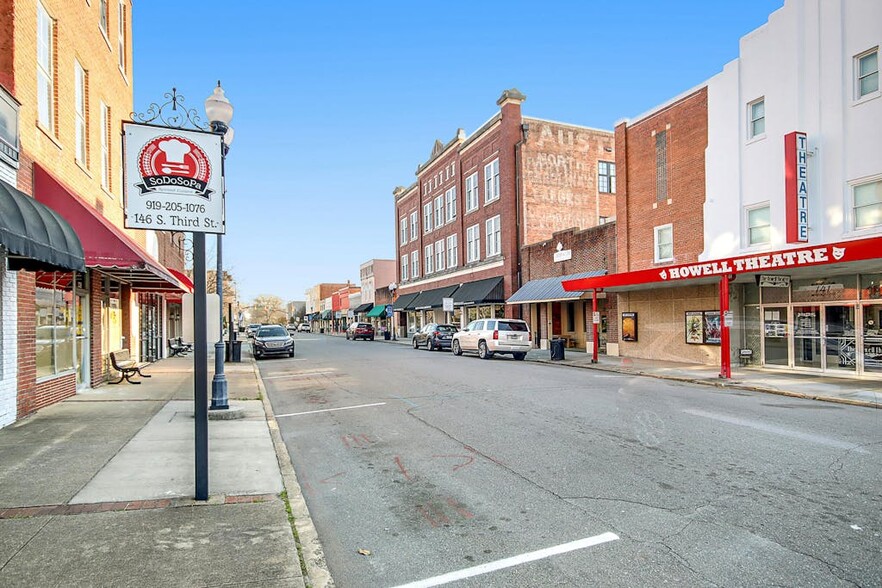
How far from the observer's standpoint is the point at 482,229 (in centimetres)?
3797

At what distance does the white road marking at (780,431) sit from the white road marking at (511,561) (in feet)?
16.0

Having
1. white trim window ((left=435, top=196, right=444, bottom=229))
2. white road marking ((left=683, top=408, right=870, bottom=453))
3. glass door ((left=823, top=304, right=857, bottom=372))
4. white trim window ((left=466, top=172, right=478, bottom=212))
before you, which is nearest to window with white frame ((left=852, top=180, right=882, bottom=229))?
glass door ((left=823, top=304, right=857, bottom=372))

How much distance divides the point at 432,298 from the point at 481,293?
368 inches

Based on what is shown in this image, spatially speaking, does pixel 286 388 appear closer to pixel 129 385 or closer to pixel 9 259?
→ pixel 129 385

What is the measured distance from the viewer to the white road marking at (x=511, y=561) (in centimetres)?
384

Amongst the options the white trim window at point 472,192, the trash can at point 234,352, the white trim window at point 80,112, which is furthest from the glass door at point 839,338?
the white trim window at point 472,192

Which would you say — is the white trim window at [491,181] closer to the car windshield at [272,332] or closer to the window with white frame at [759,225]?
the car windshield at [272,332]

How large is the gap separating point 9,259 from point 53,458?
2966mm

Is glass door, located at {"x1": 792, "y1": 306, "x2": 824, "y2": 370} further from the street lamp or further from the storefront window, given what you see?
the storefront window

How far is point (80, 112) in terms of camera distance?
1283 centimetres

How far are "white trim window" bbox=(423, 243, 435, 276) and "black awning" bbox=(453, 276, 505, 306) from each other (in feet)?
29.6

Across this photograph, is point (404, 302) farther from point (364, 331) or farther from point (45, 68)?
point (45, 68)

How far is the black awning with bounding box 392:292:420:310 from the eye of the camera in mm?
48906

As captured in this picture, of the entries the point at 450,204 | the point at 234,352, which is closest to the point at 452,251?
the point at 450,204
